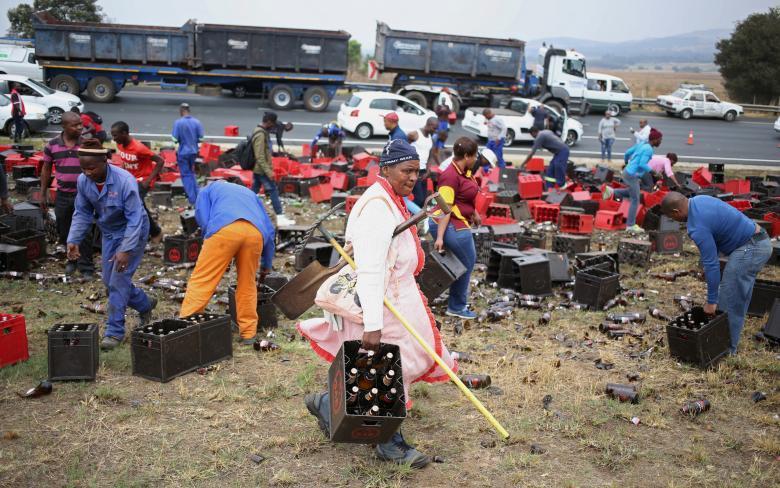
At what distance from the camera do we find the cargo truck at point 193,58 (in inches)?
1049

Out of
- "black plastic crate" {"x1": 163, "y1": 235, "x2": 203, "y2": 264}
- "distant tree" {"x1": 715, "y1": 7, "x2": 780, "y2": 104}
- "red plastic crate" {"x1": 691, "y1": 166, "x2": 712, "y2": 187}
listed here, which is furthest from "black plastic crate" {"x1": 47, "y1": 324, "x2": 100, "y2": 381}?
"distant tree" {"x1": 715, "y1": 7, "x2": 780, "y2": 104}

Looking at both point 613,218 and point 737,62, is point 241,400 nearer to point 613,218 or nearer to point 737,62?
point 613,218

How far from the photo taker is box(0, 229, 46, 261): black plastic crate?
8938 millimetres

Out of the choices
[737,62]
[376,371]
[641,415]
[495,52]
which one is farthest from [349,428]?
[737,62]

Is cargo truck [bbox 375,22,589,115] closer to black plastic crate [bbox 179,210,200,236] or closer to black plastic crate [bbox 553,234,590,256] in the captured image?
black plastic crate [bbox 553,234,590,256]

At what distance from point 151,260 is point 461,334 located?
4711 millimetres

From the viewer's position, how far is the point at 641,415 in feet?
18.9

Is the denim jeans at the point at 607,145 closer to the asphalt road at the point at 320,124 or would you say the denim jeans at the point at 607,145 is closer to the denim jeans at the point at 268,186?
the asphalt road at the point at 320,124

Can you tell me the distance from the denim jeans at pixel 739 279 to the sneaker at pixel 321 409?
4.25 metres

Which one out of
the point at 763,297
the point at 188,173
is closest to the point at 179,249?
the point at 188,173

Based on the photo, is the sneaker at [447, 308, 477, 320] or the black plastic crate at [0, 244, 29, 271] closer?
the sneaker at [447, 308, 477, 320]

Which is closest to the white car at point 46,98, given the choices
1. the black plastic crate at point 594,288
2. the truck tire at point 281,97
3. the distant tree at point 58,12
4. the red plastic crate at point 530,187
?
the truck tire at point 281,97

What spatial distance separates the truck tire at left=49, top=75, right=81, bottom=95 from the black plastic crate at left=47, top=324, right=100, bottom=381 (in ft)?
79.3

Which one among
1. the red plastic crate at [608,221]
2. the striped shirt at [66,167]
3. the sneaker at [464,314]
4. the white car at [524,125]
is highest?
the white car at [524,125]
